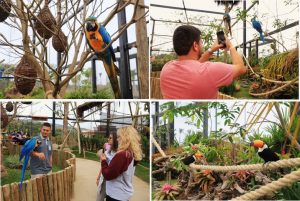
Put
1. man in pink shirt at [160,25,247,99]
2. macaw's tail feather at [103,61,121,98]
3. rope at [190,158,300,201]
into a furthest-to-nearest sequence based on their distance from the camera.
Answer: macaw's tail feather at [103,61,121,98] < rope at [190,158,300,201] < man in pink shirt at [160,25,247,99]

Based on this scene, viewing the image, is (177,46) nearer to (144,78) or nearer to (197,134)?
(144,78)

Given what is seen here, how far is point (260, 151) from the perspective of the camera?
1.03 meters

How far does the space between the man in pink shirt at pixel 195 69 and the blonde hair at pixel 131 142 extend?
0.25 m

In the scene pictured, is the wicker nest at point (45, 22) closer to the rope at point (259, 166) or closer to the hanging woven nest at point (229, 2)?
the hanging woven nest at point (229, 2)

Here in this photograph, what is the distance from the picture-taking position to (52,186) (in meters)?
1.08

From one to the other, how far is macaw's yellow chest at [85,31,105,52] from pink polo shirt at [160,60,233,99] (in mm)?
239

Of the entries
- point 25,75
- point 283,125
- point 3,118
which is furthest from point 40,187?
point 283,125

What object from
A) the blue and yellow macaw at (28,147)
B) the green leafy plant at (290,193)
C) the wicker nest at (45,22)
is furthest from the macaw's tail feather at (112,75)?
the green leafy plant at (290,193)

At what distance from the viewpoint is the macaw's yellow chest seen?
96 cm

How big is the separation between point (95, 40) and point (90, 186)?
0.46 meters

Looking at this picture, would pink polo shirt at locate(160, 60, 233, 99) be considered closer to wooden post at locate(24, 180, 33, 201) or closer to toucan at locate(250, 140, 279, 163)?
toucan at locate(250, 140, 279, 163)

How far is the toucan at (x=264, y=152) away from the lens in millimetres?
997

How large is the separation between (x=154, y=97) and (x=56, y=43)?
351mm

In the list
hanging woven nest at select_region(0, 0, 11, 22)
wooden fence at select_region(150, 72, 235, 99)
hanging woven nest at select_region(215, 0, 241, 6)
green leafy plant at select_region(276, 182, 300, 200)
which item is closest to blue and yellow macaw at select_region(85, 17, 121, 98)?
wooden fence at select_region(150, 72, 235, 99)
